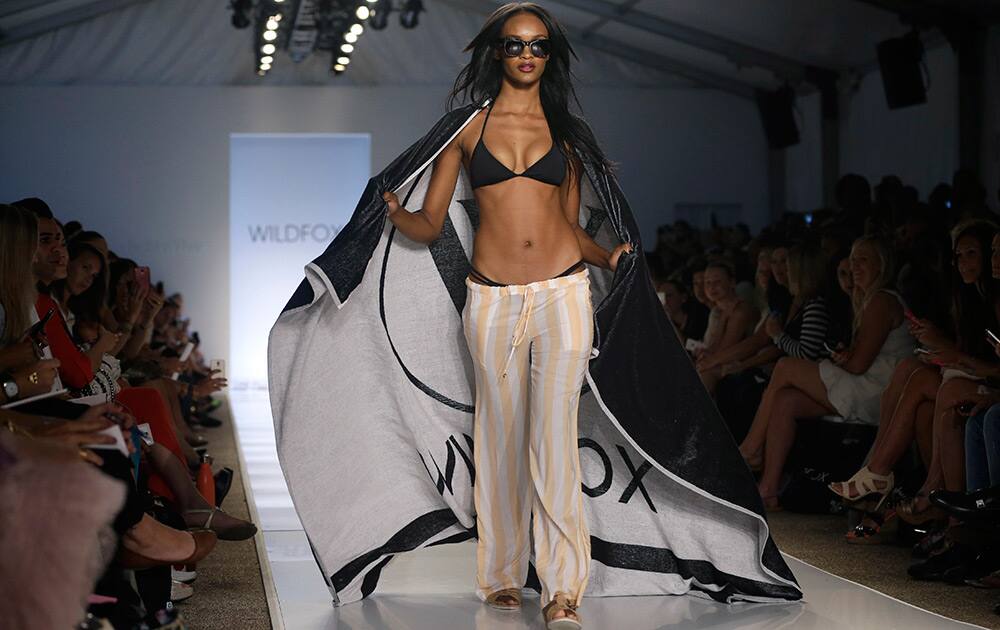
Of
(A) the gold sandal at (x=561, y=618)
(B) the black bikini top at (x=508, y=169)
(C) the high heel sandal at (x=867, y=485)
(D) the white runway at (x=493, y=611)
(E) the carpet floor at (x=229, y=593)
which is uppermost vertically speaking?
(B) the black bikini top at (x=508, y=169)

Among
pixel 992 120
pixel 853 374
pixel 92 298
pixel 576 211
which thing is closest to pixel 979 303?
pixel 853 374

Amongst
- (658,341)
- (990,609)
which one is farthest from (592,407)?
(990,609)

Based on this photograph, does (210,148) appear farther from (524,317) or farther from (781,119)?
(524,317)

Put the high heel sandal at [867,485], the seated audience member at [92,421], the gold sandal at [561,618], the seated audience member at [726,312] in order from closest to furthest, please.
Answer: the seated audience member at [92,421] < the gold sandal at [561,618] < the high heel sandal at [867,485] < the seated audience member at [726,312]

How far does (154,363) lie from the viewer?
571cm

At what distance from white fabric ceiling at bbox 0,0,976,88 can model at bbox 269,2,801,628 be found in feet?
29.1

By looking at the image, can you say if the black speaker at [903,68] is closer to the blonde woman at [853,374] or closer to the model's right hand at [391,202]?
the blonde woman at [853,374]

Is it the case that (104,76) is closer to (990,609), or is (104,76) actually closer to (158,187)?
(158,187)

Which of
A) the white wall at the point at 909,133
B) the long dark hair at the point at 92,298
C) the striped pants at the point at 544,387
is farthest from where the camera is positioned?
the white wall at the point at 909,133

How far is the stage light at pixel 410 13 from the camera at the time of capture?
11859mm

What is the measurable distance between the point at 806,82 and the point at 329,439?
938cm

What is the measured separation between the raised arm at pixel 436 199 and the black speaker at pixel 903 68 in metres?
6.61

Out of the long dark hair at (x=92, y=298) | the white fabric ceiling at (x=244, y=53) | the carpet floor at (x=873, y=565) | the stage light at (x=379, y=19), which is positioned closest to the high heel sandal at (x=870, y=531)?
the carpet floor at (x=873, y=565)

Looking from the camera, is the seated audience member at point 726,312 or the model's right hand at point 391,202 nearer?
the model's right hand at point 391,202
